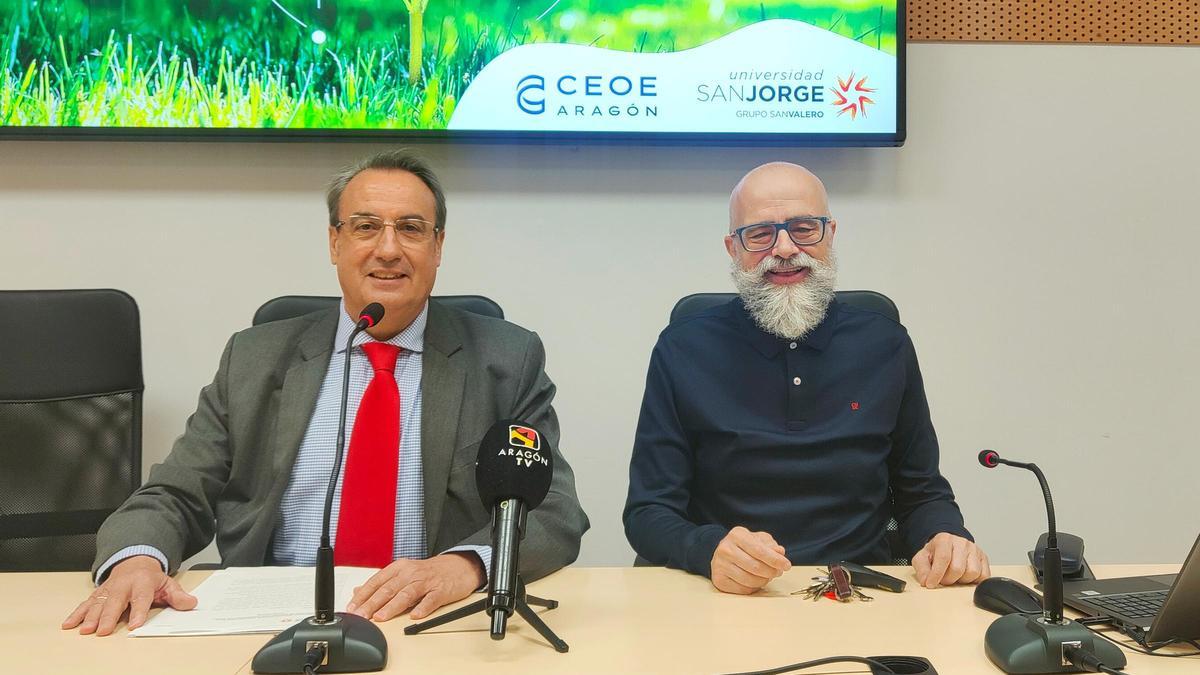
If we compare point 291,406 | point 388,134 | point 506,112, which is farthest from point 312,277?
point 291,406

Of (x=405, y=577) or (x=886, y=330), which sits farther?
(x=886, y=330)

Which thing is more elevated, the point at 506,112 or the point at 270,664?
the point at 506,112

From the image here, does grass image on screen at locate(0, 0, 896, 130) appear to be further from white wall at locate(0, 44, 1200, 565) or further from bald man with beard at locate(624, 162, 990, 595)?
bald man with beard at locate(624, 162, 990, 595)

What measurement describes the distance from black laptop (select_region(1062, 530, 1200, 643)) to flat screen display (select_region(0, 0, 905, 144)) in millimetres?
1477

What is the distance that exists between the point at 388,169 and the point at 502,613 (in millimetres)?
1062

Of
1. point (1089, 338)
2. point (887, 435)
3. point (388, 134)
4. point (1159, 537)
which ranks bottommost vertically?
point (1159, 537)

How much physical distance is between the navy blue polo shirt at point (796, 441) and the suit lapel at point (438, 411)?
1.20 feet

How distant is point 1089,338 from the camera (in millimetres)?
2807

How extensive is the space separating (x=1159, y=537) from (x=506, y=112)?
2225mm

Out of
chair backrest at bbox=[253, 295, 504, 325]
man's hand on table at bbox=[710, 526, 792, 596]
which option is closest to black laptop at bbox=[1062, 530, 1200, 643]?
man's hand on table at bbox=[710, 526, 792, 596]

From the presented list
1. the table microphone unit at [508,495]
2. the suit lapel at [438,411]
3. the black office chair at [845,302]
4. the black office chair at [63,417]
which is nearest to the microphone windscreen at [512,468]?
the table microphone unit at [508,495]

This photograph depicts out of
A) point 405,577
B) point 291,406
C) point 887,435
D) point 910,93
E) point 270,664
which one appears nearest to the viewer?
point 270,664

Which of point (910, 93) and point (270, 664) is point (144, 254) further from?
point (910, 93)

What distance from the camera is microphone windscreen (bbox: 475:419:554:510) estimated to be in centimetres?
119
